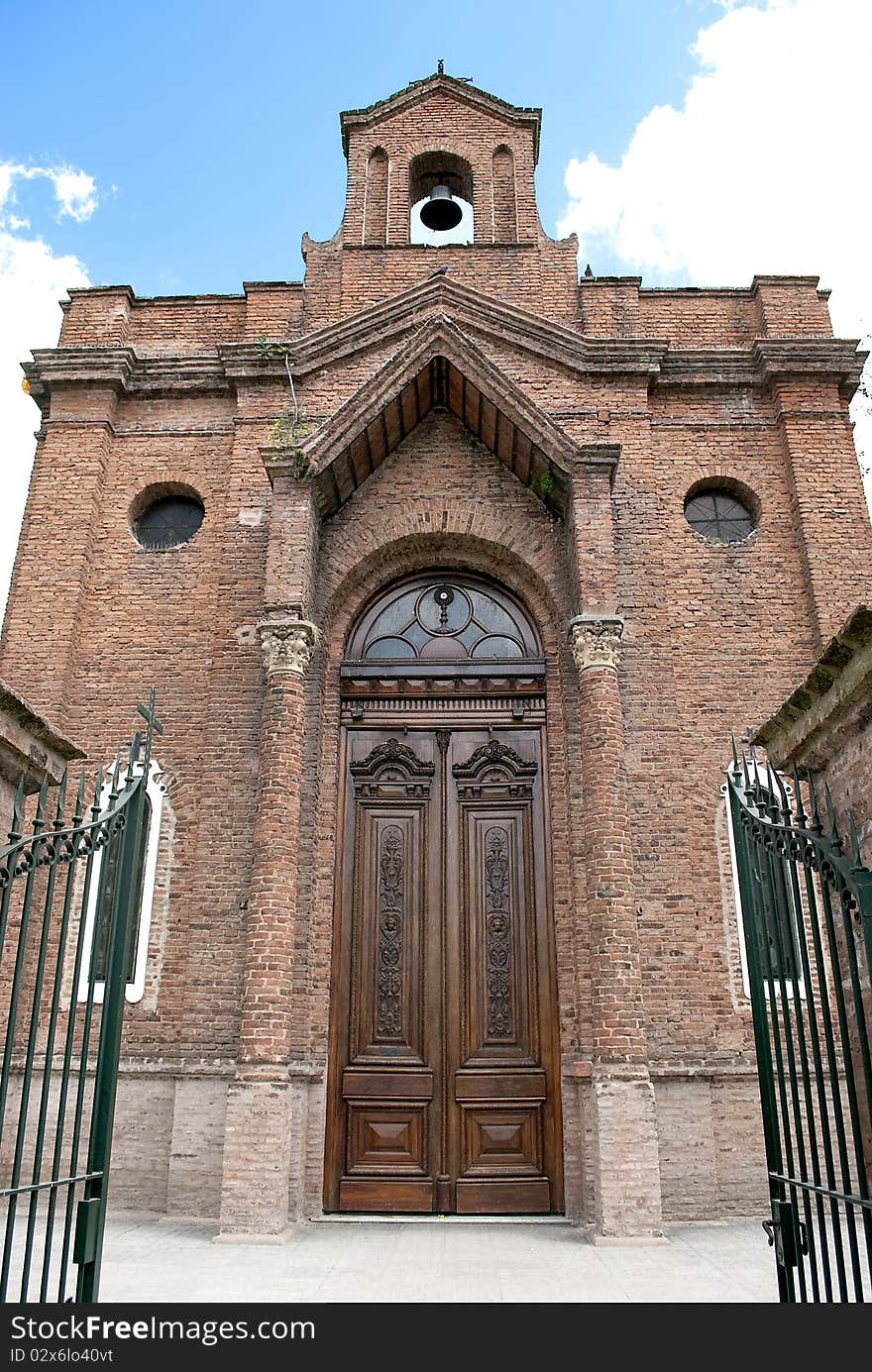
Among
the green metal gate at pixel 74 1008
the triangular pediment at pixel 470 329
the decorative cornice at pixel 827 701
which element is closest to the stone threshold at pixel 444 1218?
the green metal gate at pixel 74 1008

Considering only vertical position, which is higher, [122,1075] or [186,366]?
[186,366]

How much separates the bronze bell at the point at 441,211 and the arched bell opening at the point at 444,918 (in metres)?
6.14

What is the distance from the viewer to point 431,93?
14.0 m

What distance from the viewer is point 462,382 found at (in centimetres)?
1102

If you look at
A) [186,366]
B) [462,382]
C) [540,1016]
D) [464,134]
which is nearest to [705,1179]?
[540,1016]

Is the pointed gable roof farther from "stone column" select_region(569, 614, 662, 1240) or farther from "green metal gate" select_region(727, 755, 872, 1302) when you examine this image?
"green metal gate" select_region(727, 755, 872, 1302)

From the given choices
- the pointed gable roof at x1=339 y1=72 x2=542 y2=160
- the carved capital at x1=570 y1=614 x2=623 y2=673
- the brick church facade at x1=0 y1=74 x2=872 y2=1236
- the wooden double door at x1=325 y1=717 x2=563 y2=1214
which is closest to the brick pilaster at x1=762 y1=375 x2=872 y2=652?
the brick church facade at x1=0 y1=74 x2=872 y2=1236

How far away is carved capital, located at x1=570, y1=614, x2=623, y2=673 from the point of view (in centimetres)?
953

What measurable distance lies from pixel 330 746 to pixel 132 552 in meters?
3.45

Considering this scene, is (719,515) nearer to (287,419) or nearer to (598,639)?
(598,639)

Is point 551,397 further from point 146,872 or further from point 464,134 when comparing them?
point 146,872

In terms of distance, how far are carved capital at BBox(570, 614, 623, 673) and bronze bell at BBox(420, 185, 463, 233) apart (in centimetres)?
744

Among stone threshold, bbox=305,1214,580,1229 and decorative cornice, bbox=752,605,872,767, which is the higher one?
decorative cornice, bbox=752,605,872,767

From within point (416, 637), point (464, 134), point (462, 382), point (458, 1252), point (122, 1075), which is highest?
point (464, 134)
